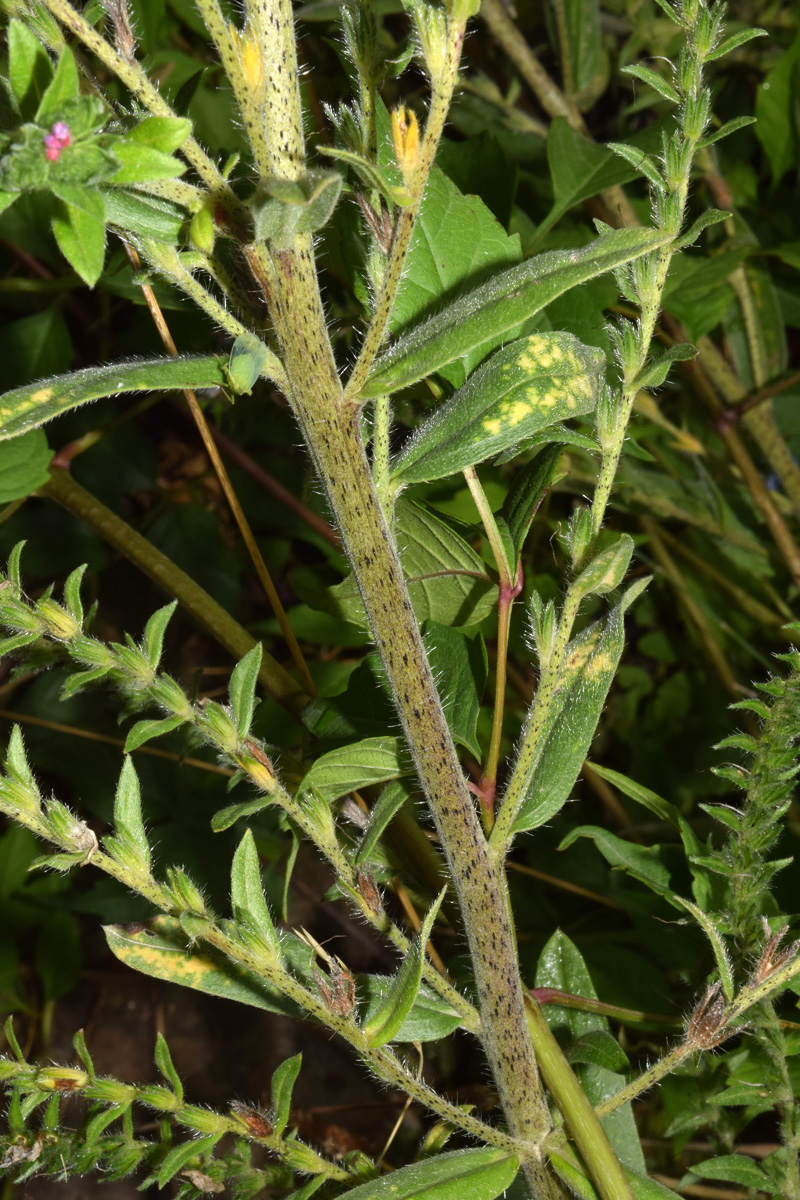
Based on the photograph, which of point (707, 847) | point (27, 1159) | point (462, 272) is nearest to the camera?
point (27, 1159)

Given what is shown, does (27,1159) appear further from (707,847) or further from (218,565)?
(218,565)

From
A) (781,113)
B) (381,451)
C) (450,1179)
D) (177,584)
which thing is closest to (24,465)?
(177,584)

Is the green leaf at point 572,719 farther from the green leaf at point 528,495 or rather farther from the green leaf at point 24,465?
the green leaf at point 24,465

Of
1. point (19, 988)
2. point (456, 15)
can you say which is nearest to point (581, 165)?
point (456, 15)

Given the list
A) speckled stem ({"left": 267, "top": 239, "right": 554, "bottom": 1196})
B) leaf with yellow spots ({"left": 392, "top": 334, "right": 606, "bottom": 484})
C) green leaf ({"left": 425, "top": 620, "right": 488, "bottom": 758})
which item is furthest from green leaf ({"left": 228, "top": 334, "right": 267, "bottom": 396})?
green leaf ({"left": 425, "top": 620, "right": 488, "bottom": 758})

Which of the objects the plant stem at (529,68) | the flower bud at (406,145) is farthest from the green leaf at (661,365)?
the plant stem at (529,68)

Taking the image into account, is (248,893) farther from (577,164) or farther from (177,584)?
(577,164)

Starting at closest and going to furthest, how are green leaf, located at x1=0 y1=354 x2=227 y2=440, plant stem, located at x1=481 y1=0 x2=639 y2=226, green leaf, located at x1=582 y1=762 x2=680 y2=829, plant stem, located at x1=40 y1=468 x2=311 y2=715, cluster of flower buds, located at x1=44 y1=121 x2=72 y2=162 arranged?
cluster of flower buds, located at x1=44 y1=121 x2=72 y2=162
green leaf, located at x1=0 y1=354 x2=227 y2=440
green leaf, located at x1=582 y1=762 x2=680 y2=829
plant stem, located at x1=40 y1=468 x2=311 y2=715
plant stem, located at x1=481 y1=0 x2=639 y2=226

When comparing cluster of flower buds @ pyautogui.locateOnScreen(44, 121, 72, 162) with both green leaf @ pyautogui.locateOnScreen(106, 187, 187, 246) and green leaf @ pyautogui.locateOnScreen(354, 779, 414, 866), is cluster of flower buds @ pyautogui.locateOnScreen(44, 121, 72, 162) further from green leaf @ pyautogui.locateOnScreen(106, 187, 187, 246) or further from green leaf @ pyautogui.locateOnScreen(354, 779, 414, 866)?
green leaf @ pyautogui.locateOnScreen(354, 779, 414, 866)
